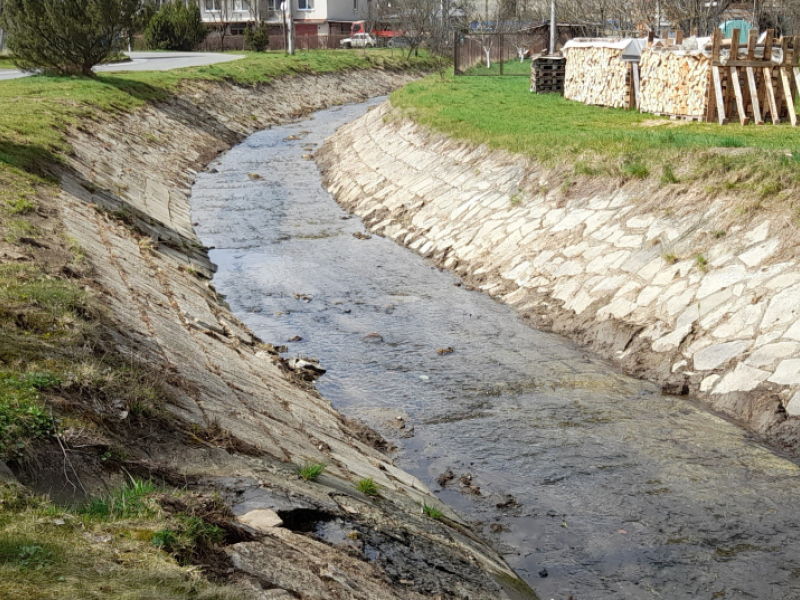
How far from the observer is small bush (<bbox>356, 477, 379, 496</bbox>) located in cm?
677

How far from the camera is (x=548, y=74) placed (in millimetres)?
30297

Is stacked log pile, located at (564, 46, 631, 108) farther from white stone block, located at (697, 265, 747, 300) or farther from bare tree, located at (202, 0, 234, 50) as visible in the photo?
bare tree, located at (202, 0, 234, 50)

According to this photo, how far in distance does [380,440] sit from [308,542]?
13.0 ft

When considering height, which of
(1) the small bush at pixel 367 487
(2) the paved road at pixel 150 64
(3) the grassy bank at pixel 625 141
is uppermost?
(2) the paved road at pixel 150 64

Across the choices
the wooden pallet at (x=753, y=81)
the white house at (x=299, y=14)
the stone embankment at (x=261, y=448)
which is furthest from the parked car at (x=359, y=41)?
the stone embankment at (x=261, y=448)

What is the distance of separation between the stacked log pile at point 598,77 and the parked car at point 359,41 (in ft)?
148

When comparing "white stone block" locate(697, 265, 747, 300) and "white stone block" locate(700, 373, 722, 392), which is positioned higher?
"white stone block" locate(697, 265, 747, 300)

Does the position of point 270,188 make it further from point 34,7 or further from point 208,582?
point 208,582

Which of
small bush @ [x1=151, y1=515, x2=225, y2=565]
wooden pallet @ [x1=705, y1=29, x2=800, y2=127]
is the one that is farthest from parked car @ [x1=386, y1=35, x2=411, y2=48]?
small bush @ [x1=151, y1=515, x2=225, y2=565]

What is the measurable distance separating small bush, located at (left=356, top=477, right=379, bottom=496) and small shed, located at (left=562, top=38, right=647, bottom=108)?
61.5 ft

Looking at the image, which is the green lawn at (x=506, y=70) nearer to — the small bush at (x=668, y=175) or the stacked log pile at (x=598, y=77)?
the stacked log pile at (x=598, y=77)

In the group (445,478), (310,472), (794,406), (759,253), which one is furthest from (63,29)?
(794,406)

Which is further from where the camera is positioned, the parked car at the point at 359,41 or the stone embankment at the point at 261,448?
the parked car at the point at 359,41

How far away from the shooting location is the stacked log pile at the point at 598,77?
23516mm
